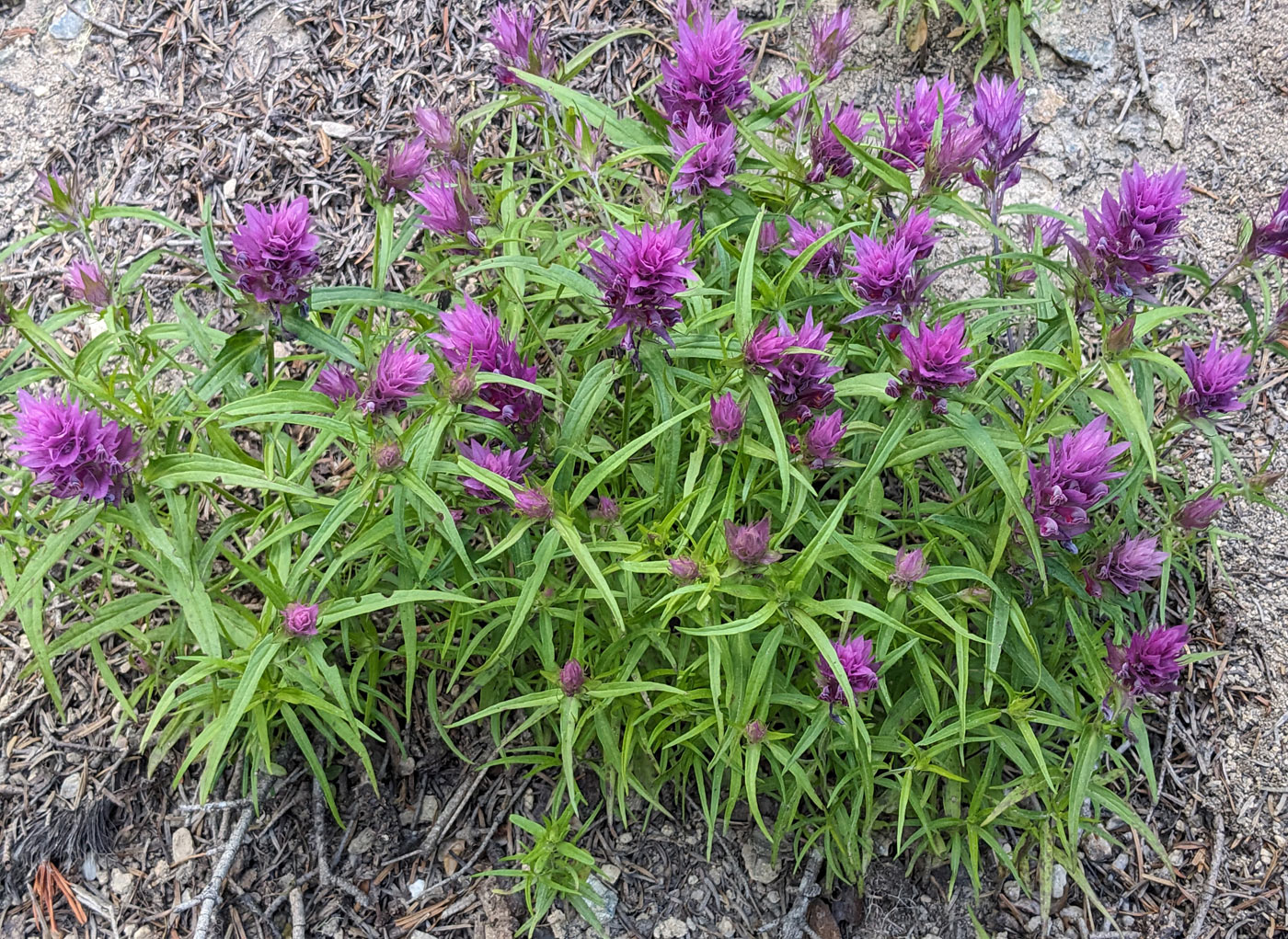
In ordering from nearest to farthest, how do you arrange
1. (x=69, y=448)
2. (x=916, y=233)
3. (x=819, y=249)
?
(x=69, y=448)
(x=916, y=233)
(x=819, y=249)

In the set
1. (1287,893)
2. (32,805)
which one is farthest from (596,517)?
(1287,893)

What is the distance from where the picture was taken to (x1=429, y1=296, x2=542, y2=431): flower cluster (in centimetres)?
236

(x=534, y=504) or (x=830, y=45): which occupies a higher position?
(x=830, y=45)

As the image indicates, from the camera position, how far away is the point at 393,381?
2314 mm

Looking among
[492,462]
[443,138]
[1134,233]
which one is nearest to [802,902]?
[492,462]

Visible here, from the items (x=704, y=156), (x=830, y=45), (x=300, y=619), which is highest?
(x=830, y=45)

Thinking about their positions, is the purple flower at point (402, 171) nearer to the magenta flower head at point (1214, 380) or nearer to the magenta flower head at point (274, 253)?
the magenta flower head at point (274, 253)

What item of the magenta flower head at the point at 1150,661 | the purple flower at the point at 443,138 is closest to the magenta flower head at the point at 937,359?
the magenta flower head at the point at 1150,661

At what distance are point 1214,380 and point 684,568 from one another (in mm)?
1484

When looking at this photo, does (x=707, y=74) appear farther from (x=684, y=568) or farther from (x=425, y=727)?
(x=425, y=727)

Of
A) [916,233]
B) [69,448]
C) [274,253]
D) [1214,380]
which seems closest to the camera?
[69,448]

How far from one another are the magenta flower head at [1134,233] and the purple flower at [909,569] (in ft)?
2.76

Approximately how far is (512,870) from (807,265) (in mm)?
1964

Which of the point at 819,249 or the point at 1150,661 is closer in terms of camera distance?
the point at 1150,661
